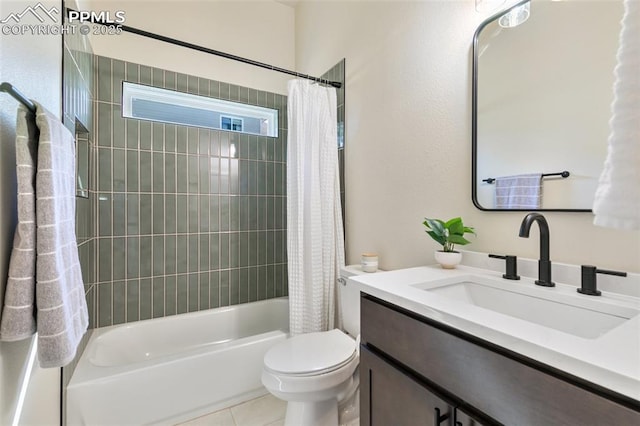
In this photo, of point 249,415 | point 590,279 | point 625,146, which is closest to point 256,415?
point 249,415

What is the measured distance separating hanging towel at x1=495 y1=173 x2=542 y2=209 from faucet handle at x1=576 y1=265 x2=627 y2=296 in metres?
0.27

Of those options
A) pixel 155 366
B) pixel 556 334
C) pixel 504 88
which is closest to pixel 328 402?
pixel 155 366

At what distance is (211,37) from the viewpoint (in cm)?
233

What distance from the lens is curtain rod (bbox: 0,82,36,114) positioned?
1.94 ft

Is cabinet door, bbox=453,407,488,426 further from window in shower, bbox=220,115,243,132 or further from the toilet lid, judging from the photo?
window in shower, bbox=220,115,243,132

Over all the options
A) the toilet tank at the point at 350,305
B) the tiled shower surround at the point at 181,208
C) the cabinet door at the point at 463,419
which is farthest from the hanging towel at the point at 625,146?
the tiled shower surround at the point at 181,208

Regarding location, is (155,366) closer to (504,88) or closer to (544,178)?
(544,178)

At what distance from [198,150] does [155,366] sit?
1530mm

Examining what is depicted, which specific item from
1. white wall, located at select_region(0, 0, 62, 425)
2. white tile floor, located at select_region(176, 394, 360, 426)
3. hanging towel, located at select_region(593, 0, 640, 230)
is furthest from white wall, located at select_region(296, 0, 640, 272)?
white wall, located at select_region(0, 0, 62, 425)

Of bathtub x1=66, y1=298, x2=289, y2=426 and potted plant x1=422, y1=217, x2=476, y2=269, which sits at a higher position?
potted plant x1=422, y1=217, x2=476, y2=269

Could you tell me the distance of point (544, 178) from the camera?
0.98 meters

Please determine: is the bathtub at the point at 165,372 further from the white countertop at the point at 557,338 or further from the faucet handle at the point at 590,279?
the faucet handle at the point at 590,279

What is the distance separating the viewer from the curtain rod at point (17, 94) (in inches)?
23.2

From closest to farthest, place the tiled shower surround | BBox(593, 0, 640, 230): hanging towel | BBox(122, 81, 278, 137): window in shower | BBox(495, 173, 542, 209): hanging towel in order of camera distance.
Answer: BBox(593, 0, 640, 230): hanging towel, BBox(495, 173, 542, 209): hanging towel, the tiled shower surround, BBox(122, 81, 278, 137): window in shower
